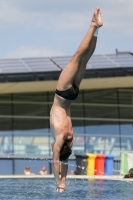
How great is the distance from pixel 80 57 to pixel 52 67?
1922cm

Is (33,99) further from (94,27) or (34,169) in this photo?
(94,27)

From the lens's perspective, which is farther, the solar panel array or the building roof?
the solar panel array

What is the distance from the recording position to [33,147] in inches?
1112

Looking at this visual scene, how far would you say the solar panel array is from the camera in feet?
88.8

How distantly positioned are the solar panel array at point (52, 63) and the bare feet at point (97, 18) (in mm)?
17826

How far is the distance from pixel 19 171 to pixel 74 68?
19.7 m

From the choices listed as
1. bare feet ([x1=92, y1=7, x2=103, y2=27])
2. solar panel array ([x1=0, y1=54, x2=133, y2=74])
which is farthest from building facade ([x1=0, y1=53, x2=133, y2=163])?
bare feet ([x1=92, y1=7, x2=103, y2=27])

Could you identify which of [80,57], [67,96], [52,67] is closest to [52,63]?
[52,67]

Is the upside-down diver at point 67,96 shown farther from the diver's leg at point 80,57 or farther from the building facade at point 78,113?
the building facade at point 78,113

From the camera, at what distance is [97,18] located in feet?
27.9

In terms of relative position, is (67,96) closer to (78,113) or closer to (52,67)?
(52,67)

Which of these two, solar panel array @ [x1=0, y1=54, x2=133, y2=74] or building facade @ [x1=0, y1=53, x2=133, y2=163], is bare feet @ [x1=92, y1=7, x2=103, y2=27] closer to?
solar panel array @ [x1=0, y1=54, x2=133, y2=74]

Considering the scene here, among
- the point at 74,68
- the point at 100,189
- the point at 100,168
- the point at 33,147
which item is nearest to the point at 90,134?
the point at 33,147

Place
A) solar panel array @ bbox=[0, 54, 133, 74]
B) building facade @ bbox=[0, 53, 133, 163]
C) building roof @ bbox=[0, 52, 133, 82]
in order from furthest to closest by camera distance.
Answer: building facade @ bbox=[0, 53, 133, 163], solar panel array @ bbox=[0, 54, 133, 74], building roof @ bbox=[0, 52, 133, 82]
